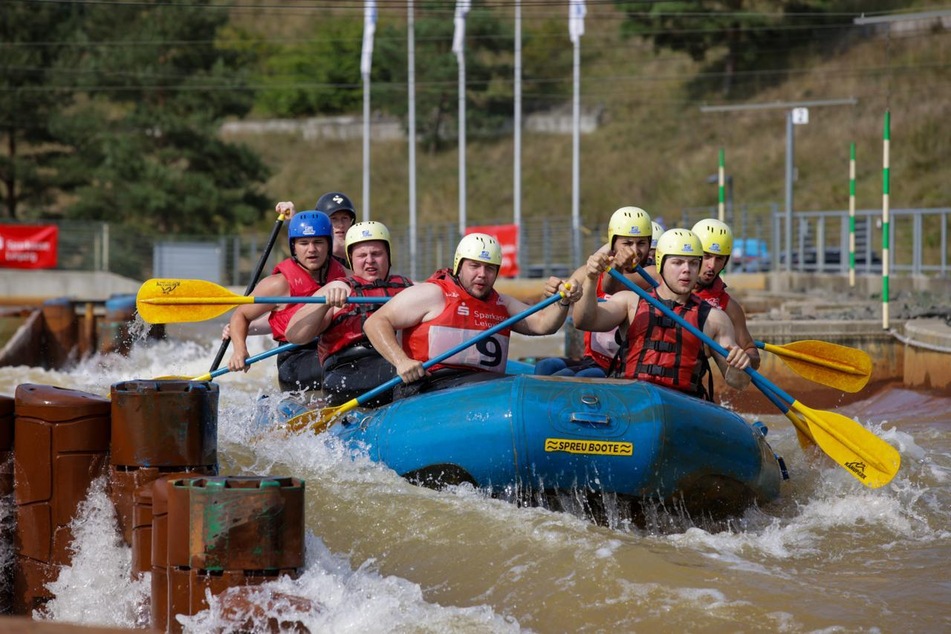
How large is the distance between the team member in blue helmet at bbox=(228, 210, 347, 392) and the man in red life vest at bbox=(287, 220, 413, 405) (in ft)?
0.71

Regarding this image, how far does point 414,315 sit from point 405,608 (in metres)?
2.92

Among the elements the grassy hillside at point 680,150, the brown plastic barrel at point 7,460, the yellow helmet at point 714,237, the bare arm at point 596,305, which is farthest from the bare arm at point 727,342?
the grassy hillside at point 680,150

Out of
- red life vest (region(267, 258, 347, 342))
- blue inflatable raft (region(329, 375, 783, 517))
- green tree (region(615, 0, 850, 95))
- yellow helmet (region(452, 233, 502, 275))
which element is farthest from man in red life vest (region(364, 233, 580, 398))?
green tree (region(615, 0, 850, 95))

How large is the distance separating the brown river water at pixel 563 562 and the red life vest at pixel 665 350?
0.89 m

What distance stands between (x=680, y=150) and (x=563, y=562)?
43.4 m

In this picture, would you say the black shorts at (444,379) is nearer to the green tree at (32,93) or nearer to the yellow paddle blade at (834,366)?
the yellow paddle blade at (834,366)

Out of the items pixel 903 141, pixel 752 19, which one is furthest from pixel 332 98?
pixel 903 141

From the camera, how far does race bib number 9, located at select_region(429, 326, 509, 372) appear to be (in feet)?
26.1

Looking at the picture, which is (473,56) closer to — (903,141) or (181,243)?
(903,141)

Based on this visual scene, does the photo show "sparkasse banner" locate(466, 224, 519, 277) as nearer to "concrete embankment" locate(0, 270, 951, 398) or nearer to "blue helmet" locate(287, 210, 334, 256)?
"concrete embankment" locate(0, 270, 951, 398)

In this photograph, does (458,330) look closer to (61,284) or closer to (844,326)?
(844,326)

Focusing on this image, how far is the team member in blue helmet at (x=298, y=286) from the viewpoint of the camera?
9.41 metres

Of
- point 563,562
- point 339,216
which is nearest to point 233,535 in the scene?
point 563,562

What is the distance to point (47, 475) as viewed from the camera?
5887 millimetres
